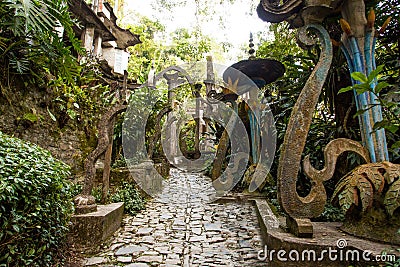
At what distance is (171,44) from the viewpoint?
57.4 feet

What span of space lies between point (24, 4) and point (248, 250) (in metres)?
3.65

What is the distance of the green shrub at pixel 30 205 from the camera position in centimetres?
186

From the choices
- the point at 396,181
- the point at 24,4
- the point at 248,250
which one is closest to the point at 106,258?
the point at 248,250

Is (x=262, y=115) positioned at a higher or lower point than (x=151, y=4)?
lower

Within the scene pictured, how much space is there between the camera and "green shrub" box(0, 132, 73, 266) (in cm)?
186

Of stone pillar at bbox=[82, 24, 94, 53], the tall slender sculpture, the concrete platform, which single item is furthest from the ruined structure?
the concrete platform

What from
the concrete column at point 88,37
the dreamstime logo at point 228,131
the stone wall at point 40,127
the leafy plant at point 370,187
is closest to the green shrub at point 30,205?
the stone wall at point 40,127

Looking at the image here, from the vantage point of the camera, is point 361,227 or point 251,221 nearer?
point 361,227

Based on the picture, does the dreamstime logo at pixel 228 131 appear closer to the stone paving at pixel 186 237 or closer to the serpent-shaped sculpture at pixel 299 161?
the stone paving at pixel 186 237

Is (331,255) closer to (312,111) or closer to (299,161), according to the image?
(299,161)

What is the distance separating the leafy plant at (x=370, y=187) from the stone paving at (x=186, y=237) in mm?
1047

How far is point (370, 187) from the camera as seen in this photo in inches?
83.0

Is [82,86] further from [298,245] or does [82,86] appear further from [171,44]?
[171,44]

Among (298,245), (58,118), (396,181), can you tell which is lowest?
(298,245)
